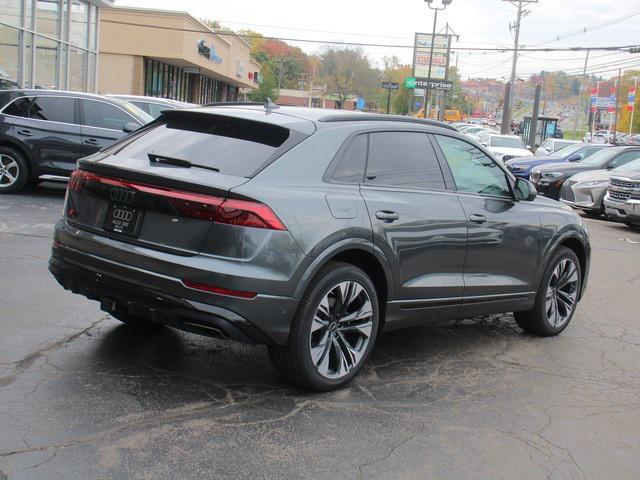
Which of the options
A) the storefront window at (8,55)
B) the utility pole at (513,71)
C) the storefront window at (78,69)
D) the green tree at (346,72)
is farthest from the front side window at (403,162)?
the green tree at (346,72)

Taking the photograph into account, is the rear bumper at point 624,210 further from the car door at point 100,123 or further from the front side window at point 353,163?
the front side window at point 353,163

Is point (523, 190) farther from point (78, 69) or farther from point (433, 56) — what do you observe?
point (433, 56)

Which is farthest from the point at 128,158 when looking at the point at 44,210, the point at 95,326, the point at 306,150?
the point at 44,210

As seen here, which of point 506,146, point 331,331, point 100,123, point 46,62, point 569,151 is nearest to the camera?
point 331,331

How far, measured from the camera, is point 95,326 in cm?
566

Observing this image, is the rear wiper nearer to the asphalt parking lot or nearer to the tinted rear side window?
the asphalt parking lot

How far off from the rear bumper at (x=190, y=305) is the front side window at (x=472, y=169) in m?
2.01

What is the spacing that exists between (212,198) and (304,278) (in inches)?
27.1

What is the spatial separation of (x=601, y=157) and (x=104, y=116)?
504 inches

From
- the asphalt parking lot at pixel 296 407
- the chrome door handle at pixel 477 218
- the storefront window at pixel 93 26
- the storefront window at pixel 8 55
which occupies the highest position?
the storefront window at pixel 93 26

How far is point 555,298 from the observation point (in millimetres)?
6531

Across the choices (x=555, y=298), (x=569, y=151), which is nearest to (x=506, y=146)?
(x=569, y=151)

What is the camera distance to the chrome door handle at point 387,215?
4.75 metres

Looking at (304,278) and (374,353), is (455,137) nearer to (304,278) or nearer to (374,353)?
(374,353)
